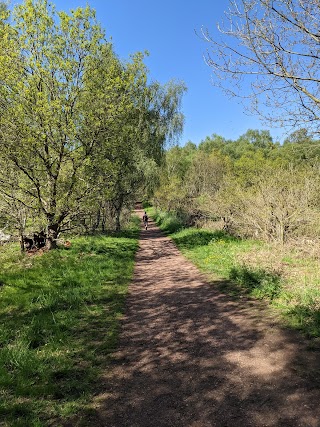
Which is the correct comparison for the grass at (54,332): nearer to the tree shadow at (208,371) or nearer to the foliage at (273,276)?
the tree shadow at (208,371)

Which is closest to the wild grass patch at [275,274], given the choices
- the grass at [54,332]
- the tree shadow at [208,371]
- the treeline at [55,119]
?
the tree shadow at [208,371]

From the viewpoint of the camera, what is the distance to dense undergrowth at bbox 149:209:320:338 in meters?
6.26

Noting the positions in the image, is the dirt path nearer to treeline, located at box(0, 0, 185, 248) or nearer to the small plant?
the small plant

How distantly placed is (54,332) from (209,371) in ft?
10.2

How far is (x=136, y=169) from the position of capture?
2342 centimetres

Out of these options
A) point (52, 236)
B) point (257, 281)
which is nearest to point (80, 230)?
point (52, 236)

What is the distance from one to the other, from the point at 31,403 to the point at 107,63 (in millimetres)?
13011

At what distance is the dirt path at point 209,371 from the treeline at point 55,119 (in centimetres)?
718

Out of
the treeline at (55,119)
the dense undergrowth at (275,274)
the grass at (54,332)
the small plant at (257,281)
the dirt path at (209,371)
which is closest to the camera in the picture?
the dirt path at (209,371)

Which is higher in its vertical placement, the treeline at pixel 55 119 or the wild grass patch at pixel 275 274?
the treeline at pixel 55 119

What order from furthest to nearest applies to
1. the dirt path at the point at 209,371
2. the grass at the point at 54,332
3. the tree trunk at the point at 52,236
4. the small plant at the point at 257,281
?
the tree trunk at the point at 52,236
the small plant at the point at 257,281
the grass at the point at 54,332
the dirt path at the point at 209,371

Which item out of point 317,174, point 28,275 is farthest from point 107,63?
point 317,174

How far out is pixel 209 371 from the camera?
4688 mm

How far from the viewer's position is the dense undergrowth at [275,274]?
626 centimetres
